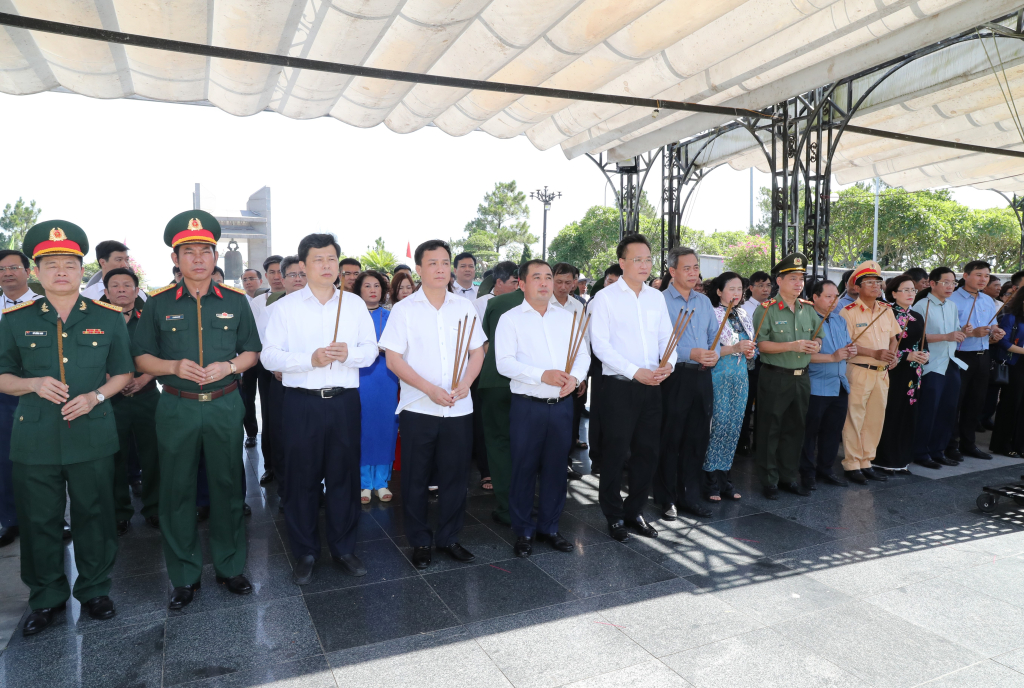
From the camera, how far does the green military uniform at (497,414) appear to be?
3.94 m

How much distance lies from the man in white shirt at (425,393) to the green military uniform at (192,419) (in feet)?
2.52

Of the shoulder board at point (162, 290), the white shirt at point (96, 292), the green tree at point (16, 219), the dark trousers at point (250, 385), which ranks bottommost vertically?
the dark trousers at point (250, 385)

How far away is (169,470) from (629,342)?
91.8 inches

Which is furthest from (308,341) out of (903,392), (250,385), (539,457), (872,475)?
(903,392)

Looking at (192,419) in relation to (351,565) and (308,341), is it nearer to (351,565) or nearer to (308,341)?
(308,341)

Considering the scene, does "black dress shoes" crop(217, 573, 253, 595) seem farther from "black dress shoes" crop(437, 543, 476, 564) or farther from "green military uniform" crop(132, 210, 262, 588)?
"black dress shoes" crop(437, 543, 476, 564)

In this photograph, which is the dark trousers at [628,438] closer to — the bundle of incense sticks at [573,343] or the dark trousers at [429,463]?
the bundle of incense sticks at [573,343]

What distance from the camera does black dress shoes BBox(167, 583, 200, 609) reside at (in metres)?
2.81

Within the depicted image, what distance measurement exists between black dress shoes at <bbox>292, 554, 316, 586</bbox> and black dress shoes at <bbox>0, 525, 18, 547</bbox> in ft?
5.89

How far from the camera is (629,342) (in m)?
3.56

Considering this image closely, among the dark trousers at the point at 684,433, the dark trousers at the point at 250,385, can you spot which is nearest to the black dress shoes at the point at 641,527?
the dark trousers at the point at 684,433

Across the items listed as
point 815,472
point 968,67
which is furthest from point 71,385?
point 968,67

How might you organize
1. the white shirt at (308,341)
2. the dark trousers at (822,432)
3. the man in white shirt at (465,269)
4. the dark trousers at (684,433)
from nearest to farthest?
the white shirt at (308,341)
the dark trousers at (684,433)
the dark trousers at (822,432)
the man in white shirt at (465,269)

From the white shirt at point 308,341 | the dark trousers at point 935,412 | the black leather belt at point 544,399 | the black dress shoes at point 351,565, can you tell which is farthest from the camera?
the dark trousers at point 935,412
